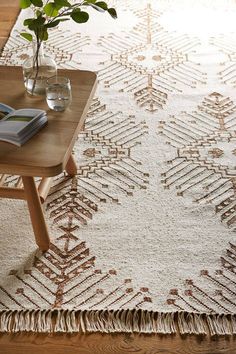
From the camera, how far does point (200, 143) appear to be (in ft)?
6.69

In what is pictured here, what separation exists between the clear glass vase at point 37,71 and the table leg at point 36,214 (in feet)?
0.97

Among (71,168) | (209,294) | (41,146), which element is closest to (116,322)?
(209,294)

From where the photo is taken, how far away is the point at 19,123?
4.66ft

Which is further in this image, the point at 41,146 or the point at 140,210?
the point at 140,210

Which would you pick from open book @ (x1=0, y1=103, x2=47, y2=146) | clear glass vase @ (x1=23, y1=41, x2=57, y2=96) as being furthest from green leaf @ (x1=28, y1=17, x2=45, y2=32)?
open book @ (x1=0, y1=103, x2=47, y2=146)

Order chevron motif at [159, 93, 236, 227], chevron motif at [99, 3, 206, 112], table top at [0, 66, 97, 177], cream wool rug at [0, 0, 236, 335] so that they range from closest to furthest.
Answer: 1. table top at [0, 66, 97, 177]
2. cream wool rug at [0, 0, 236, 335]
3. chevron motif at [159, 93, 236, 227]
4. chevron motif at [99, 3, 206, 112]

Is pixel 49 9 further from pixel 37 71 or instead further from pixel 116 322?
pixel 116 322

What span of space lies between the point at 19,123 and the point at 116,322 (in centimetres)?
57

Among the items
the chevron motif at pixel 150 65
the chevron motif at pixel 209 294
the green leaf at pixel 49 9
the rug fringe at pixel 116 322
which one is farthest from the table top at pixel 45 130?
the chevron motif at pixel 150 65

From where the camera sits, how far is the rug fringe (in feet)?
4.51

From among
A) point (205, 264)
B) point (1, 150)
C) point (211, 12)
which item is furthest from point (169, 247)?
point (211, 12)

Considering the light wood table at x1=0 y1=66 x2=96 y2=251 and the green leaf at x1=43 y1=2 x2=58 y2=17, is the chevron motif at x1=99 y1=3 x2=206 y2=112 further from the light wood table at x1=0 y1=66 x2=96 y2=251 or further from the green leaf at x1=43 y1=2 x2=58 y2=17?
the green leaf at x1=43 y1=2 x2=58 y2=17

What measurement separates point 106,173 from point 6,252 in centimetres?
48

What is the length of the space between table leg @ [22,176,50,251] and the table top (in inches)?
5.0
